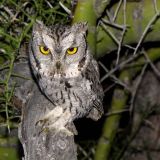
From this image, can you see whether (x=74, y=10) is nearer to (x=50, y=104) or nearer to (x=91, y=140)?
(x=50, y=104)

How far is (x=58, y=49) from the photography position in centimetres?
141

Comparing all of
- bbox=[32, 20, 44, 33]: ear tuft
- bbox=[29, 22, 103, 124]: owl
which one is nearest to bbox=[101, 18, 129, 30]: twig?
bbox=[29, 22, 103, 124]: owl

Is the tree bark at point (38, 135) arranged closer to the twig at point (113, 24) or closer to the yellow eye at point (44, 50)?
the yellow eye at point (44, 50)

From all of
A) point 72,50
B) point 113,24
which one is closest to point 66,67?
point 72,50

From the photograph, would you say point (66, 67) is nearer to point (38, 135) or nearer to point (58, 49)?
point (58, 49)

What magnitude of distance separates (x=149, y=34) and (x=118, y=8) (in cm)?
13

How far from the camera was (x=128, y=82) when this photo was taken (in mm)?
2078

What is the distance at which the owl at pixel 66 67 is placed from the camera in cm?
138

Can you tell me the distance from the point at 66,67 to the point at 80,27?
191 millimetres

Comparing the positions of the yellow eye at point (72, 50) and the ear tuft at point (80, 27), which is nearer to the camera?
the ear tuft at point (80, 27)

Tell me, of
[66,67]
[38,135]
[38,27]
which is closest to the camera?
[38,135]

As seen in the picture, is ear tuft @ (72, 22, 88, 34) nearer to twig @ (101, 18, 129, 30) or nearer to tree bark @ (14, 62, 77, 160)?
twig @ (101, 18, 129, 30)

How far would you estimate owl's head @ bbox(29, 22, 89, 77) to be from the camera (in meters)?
1.37

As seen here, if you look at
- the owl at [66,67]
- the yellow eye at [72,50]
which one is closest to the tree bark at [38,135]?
the owl at [66,67]
